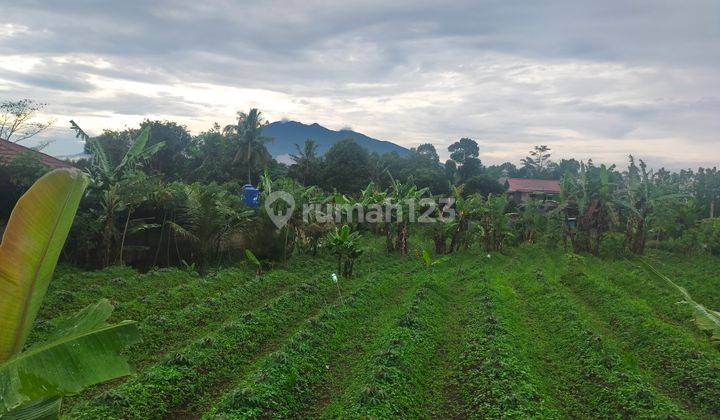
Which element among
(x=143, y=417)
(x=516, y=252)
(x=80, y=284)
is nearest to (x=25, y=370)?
(x=143, y=417)

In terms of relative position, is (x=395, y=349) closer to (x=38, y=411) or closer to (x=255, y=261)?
(x=38, y=411)

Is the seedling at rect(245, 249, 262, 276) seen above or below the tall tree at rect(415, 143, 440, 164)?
below

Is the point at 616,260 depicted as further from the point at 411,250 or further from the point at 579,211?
A: the point at 411,250

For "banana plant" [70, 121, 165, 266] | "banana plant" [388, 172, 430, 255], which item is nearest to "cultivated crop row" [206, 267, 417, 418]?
"banana plant" [70, 121, 165, 266]

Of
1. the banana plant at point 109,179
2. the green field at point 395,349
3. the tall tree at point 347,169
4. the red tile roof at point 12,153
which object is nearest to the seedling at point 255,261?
the green field at point 395,349

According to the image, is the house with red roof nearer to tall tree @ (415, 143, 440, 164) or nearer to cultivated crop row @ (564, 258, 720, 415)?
tall tree @ (415, 143, 440, 164)

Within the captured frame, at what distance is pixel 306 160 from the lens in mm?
39406

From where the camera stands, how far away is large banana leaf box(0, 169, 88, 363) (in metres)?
2.63

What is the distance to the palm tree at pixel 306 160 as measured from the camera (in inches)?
1528

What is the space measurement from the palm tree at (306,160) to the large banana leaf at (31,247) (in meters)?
36.0

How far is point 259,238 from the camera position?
16219 mm

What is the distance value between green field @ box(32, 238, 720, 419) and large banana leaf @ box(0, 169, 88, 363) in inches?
128

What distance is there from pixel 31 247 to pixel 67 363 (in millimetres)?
707

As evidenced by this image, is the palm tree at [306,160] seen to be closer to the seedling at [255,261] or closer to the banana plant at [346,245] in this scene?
the seedling at [255,261]
